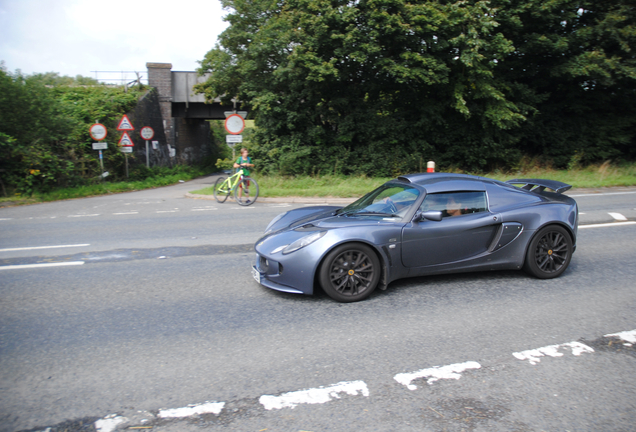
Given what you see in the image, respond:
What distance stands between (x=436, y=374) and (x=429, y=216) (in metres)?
1.93

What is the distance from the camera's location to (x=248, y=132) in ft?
66.7

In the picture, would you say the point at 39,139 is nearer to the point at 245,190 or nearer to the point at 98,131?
the point at 98,131

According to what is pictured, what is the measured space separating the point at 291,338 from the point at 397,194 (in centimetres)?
232

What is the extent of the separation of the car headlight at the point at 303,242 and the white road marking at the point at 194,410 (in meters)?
1.95

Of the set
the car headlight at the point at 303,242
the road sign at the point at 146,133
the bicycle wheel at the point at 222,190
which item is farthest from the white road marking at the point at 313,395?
the road sign at the point at 146,133

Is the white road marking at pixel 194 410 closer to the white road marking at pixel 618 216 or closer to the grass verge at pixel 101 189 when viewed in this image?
the white road marking at pixel 618 216

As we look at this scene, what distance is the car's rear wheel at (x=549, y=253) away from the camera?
515 cm

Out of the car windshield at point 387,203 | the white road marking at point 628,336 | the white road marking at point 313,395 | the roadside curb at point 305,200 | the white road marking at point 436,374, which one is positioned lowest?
the white road marking at point 313,395

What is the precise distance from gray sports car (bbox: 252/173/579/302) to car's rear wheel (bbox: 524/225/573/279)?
1 cm

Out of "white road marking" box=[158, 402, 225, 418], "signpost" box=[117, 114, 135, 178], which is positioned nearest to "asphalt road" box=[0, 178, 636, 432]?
"white road marking" box=[158, 402, 225, 418]

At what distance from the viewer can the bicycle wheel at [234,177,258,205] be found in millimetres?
13547

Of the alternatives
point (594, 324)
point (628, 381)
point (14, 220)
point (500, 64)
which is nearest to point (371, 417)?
point (628, 381)

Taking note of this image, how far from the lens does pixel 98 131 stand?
794 inches

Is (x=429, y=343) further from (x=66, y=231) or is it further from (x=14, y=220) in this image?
(x=14, y=220)
